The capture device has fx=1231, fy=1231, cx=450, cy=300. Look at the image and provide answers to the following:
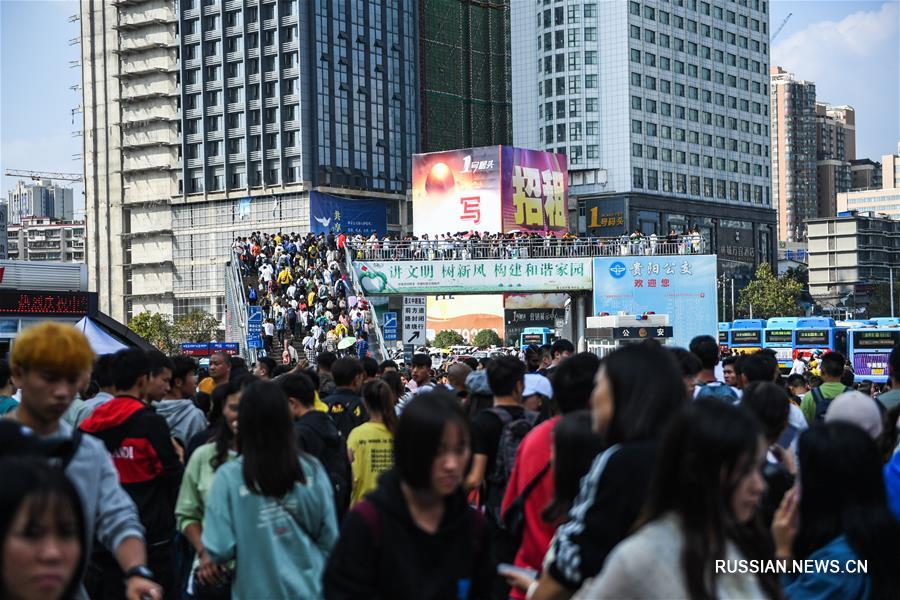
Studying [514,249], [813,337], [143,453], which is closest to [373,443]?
[143,453]

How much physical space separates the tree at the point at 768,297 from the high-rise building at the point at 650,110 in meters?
10.6

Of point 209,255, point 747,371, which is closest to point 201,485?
point 747,371

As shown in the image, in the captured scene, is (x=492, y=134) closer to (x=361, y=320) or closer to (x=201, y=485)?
(x=361, y=320)

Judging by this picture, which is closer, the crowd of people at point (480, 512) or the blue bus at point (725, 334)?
the crowd of people at point (480, 512)

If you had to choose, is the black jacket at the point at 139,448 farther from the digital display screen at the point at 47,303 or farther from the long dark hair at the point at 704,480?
the digital display screen at the point at 47,303

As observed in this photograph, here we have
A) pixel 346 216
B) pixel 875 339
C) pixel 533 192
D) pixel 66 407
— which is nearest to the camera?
pixel 66 407

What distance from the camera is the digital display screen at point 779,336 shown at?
4616 centimetres

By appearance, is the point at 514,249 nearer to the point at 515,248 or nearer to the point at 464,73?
the point at 515,248

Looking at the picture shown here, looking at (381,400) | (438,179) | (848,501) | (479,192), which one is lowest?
(848,501)

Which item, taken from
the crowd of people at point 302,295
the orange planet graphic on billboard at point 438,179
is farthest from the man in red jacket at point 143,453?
the orange planet graphic on billboard at point 438,179

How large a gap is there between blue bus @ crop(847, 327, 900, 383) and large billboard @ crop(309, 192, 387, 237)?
50557mm

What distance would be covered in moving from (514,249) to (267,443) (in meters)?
42.9

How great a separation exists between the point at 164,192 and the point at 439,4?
99.6ft

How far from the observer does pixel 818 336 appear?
44812 millimetres
